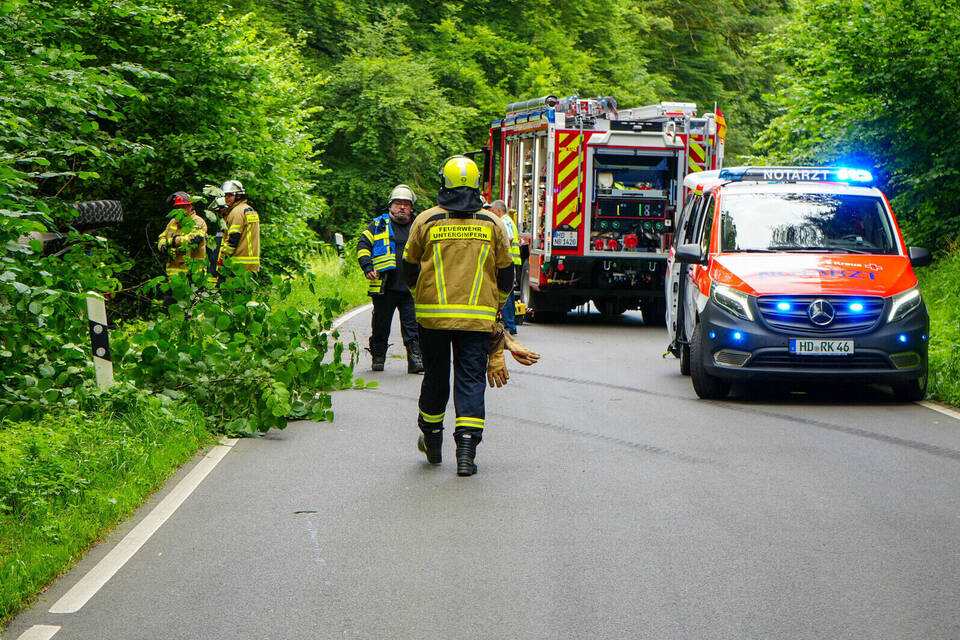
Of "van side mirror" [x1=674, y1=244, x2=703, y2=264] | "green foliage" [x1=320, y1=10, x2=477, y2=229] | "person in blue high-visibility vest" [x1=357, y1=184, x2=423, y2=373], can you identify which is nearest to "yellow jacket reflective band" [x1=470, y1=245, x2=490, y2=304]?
"van side mirror" [x1=674, y1=244, x2=703, y2=264]

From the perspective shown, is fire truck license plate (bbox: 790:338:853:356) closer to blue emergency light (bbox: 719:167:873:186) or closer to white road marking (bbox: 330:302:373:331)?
blue emergency light (bbox: 719:167:873:186)

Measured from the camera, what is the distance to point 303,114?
20.3m

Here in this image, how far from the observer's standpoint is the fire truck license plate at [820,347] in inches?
424

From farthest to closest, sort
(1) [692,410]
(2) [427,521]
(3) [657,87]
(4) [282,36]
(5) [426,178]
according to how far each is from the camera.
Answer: (3) [657,87] → (5) [426,178] → (4) [282,36] → (1) [692,410] → (2) [427,521]

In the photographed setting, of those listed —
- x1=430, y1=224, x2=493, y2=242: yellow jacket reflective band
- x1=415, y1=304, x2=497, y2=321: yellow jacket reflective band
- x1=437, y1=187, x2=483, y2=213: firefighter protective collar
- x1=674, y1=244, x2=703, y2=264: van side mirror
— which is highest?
x1=437, y1=187, x2=483, y2=213: firefighter protective collar

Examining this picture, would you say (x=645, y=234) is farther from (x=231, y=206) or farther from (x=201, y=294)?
(x=201, y=294)

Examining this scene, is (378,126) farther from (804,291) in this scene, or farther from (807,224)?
(804,291)

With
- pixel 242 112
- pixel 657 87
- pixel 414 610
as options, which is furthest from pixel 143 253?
pixel 657 87

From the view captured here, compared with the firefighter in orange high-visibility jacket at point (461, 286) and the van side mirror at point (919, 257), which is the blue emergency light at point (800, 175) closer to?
the van side mirror at point (919, 257)

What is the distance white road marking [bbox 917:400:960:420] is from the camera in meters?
10.5

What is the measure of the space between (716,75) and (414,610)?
41.4 m

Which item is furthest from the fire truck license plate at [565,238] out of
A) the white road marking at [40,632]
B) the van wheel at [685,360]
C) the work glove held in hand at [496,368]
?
the white road marking at [40,632]

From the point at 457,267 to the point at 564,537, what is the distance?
211cm

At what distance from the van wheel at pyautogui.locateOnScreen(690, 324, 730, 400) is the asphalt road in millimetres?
992
